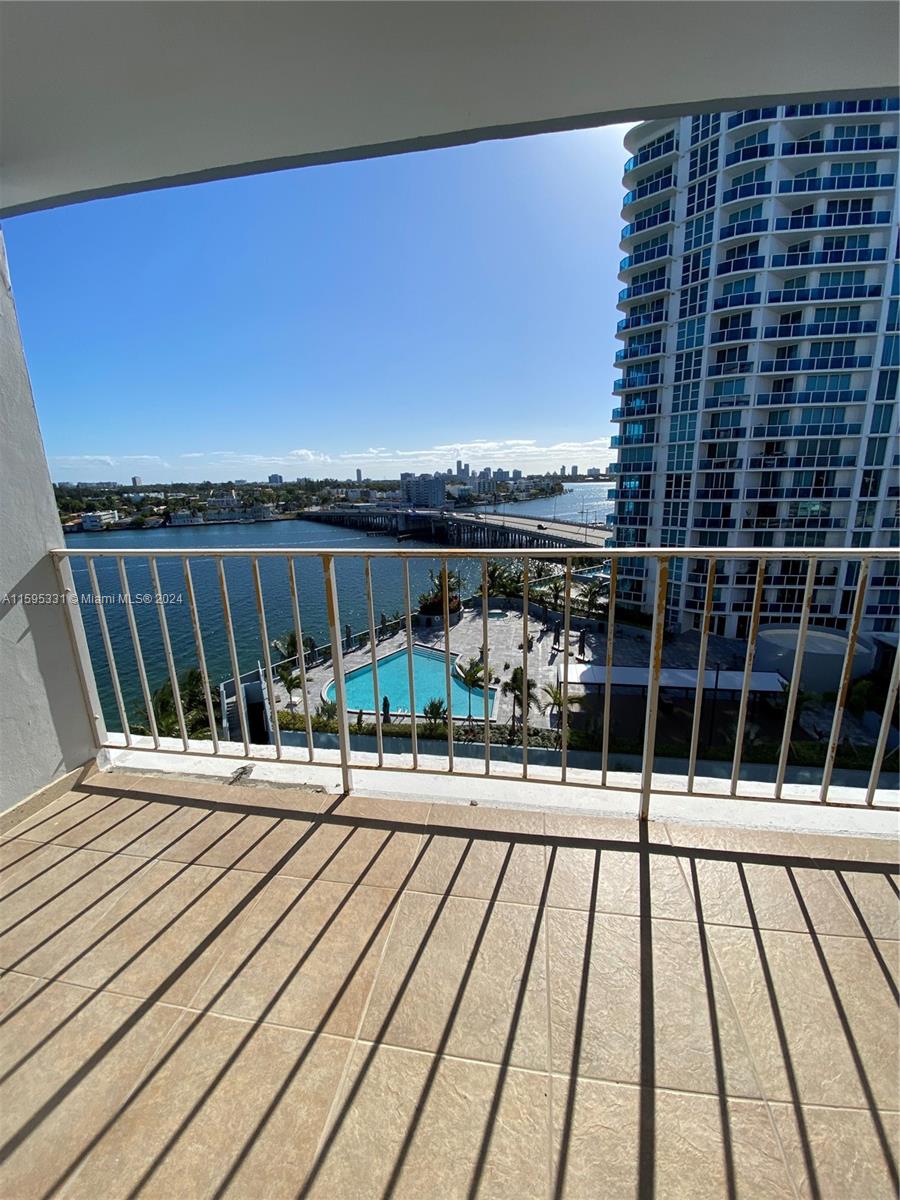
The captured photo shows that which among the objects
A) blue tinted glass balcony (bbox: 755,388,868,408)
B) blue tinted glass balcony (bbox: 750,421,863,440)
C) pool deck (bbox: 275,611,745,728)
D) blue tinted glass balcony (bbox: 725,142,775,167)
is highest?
blue tinted glass balcony (bbox: 725,142,775,167)

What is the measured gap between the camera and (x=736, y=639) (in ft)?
92.2

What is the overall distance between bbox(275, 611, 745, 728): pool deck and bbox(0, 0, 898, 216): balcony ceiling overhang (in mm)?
13818

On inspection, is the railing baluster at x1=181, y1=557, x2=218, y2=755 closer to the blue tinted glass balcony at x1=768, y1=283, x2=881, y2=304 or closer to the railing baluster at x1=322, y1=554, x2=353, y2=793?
the railing baluster at x1=322, y1=554, x2=353, y2=793

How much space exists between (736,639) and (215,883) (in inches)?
1268

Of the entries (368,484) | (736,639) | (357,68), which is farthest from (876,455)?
(357,68)

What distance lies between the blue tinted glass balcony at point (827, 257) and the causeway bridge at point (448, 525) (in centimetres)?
1637

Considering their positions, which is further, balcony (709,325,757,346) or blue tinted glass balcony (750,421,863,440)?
balcony (709,325,757,346)

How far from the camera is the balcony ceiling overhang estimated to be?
1.24 m

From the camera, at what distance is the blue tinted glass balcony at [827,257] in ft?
75.8

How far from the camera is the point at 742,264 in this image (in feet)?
81.5

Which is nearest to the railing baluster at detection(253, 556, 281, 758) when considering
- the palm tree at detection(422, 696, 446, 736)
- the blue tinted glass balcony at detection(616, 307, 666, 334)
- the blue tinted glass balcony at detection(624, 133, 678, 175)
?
the palm tree at detection(422, 696, 446, 736)

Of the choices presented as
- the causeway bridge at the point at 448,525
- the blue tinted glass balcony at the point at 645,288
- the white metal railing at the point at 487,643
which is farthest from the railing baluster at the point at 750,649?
the blue tinted glass balcony at the point at 645,288

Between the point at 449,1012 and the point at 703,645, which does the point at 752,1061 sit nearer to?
the point at 449,1012

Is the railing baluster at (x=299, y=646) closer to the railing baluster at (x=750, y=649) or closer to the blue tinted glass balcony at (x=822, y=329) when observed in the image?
the railing baluster at (x=750, y=649)
